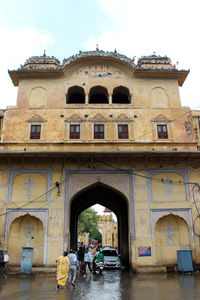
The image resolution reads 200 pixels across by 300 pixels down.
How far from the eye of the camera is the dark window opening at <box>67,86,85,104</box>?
17.5 meters

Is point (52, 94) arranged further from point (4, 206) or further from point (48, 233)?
point (48, 233)

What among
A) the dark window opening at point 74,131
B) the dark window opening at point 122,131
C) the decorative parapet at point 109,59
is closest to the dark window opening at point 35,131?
the dark window opening at point 74,131

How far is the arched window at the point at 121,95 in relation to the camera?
691 inches

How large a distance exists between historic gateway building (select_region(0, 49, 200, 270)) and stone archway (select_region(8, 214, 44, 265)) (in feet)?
0.16

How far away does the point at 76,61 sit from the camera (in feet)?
57.0

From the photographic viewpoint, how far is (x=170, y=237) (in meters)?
14.1

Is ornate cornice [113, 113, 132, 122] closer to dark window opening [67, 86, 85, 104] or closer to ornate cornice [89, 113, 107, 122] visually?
ornate cornice [89, 113, 107, 122]

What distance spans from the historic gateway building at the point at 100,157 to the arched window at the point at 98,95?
0.16 m

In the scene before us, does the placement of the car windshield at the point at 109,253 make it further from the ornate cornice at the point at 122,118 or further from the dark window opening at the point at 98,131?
the ornate cornice at the point at 122,118

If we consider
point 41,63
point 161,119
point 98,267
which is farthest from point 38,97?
point 98,267

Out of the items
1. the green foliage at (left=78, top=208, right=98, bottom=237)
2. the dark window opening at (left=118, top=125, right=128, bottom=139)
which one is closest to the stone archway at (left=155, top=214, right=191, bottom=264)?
the dark window opening at (left=118, top=125, right=128, bottom=139)

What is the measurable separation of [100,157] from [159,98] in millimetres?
5794

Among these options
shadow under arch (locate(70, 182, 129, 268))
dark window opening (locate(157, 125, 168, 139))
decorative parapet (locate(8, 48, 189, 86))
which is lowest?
shadow under arch (locate(70, 182, 129, 268))

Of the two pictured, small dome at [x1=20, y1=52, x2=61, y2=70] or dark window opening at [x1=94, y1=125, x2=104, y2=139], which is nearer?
dark window opening at [x1=94, y1=125, x2=104, y2=139]
